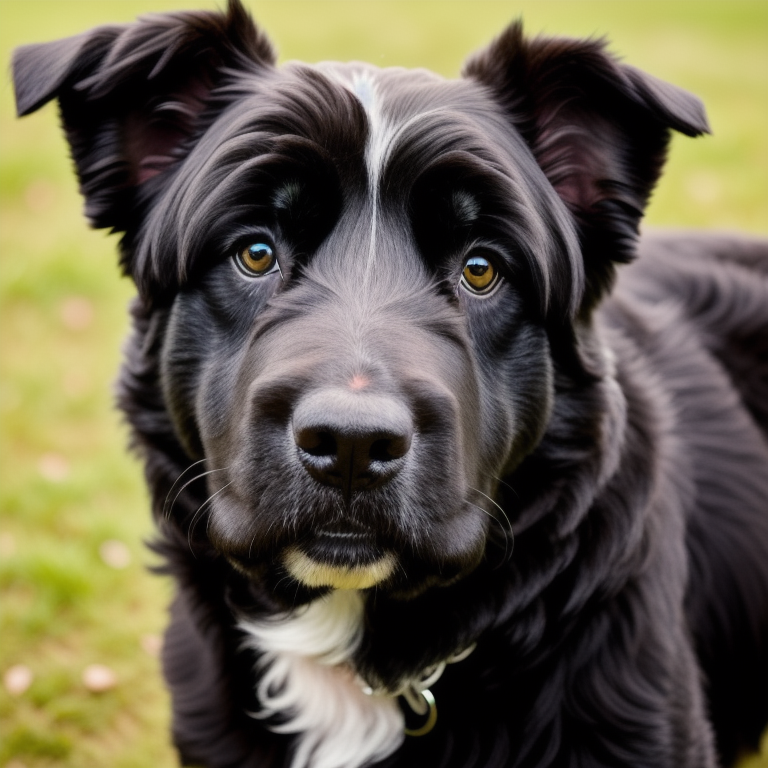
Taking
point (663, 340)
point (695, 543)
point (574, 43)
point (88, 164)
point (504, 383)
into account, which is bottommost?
point (695, 543)

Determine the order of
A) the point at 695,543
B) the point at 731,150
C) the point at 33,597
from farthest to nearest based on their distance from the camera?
the point at 731,150 < the point at 33,597 < the point at 695,543

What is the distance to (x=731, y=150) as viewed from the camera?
11719 millimetres

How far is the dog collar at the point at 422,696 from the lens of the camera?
10.7ft

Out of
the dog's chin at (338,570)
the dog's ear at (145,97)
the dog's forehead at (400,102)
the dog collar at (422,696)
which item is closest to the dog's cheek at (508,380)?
the dog's chin at (338,570)

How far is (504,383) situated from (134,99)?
1597mm

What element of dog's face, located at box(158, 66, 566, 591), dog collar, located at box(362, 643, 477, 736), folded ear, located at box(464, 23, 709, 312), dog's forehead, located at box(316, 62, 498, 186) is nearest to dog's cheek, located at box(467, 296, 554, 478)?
dog's face, located at box(158, 66, 566, 591)

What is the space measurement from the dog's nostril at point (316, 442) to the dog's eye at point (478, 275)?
2.81 feet

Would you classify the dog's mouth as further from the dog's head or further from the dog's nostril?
the dog's nostril

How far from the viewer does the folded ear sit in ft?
10.8

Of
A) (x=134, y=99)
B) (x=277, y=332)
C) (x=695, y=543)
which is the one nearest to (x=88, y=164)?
(x=134, y=99)

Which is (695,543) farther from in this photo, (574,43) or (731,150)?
(731,150)

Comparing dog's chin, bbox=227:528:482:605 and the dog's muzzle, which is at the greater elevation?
the dog's muzzle

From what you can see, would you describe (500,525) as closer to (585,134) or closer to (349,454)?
(349,454)

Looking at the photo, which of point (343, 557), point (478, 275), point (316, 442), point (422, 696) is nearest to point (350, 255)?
point (478, 275)
